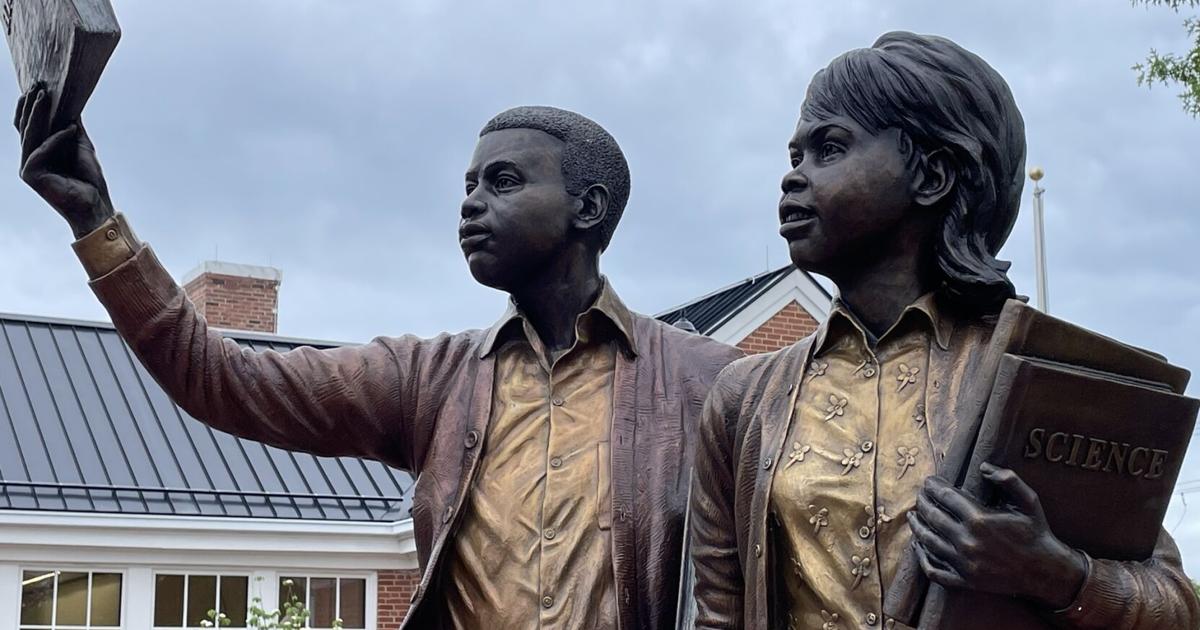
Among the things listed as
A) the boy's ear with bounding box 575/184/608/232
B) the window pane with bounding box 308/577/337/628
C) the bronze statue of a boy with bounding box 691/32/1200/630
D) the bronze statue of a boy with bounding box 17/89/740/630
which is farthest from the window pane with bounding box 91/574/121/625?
the bronze statue of a boy with bounding box 691/32/1200/630

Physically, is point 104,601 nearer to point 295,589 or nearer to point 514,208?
point 295,589

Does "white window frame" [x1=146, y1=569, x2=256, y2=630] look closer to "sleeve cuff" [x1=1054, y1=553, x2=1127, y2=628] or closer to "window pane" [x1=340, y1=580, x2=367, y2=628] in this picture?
"window pane" [x1=340, y1=580, x2=367, y2=628]

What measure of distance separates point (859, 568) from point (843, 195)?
658 millimetres

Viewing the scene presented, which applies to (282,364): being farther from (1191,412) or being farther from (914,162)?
(1191,412)

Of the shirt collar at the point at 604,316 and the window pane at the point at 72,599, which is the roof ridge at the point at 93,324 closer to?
the window pane at the point at 72,599

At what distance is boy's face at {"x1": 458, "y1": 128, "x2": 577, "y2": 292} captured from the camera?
4137 mm

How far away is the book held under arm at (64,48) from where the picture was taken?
375 centimetres

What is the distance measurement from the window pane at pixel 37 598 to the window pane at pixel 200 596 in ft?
3.83

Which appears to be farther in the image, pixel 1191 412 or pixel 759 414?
pixel 759 414

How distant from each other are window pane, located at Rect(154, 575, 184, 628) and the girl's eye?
13899 millimetres

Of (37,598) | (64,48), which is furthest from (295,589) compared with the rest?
(64,48)

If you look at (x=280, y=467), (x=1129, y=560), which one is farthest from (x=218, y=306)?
(x=1129, y=560)

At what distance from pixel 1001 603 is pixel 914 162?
0.81 metres

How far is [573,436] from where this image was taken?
4.14 metres
